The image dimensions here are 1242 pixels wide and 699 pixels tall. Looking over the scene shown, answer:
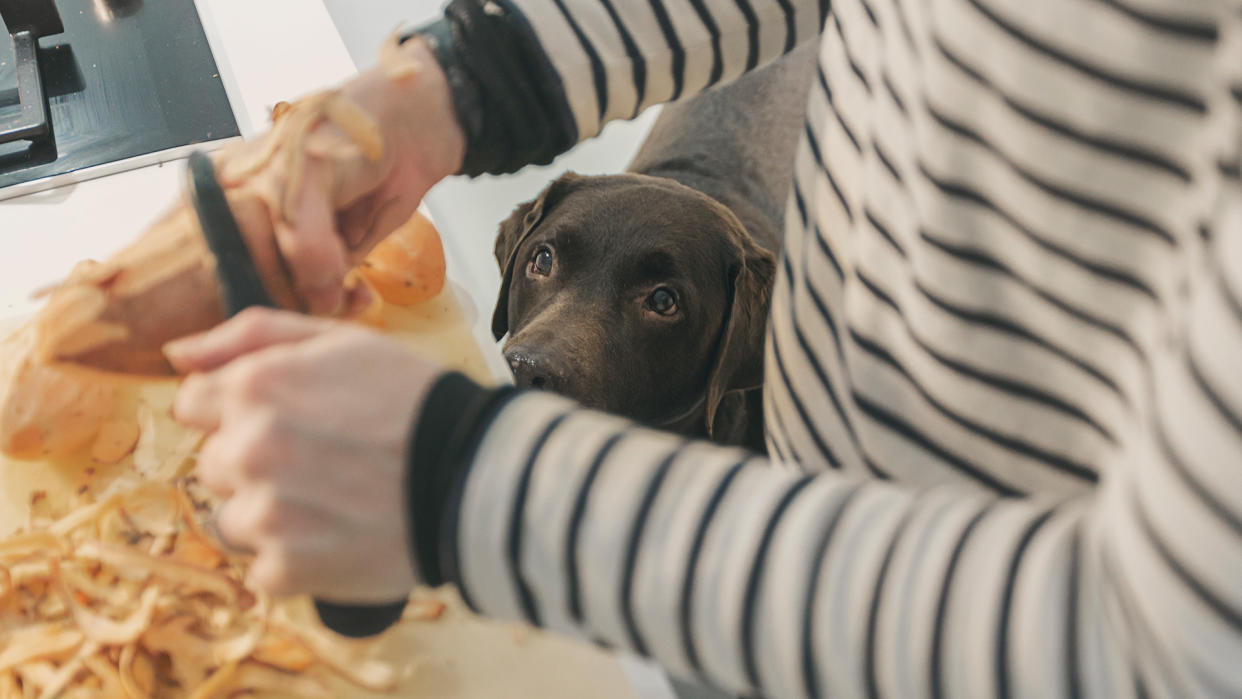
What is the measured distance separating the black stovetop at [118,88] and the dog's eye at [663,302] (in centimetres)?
53

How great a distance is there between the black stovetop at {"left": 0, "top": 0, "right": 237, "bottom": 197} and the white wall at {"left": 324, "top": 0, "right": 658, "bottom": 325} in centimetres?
61

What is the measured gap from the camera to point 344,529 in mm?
371

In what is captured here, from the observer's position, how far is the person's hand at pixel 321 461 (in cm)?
37

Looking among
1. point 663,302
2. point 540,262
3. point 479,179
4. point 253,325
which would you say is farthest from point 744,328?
point 479,179

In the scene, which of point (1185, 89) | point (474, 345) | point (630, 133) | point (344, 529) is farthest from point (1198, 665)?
point (630, 133)

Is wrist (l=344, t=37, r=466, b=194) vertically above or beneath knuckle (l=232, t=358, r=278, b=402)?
above

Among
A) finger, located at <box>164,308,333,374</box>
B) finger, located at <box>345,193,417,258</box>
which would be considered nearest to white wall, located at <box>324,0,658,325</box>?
finger, located at <box>345,193,417,258</box>

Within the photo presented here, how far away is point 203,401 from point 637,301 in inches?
29.1

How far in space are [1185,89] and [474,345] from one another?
0.70 meters

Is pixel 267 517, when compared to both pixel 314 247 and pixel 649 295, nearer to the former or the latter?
pixel 314 247

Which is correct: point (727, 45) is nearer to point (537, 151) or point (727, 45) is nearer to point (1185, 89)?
point (537, 151)

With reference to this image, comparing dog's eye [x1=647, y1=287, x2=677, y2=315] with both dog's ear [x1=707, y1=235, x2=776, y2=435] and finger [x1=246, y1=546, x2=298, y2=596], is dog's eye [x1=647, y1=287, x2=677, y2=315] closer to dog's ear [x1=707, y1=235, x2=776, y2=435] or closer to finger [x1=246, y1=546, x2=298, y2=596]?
dog's ear [x1=707, y1=235, x2=776, y2=435]

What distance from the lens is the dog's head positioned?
42.8 inches

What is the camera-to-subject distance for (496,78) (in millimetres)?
578
